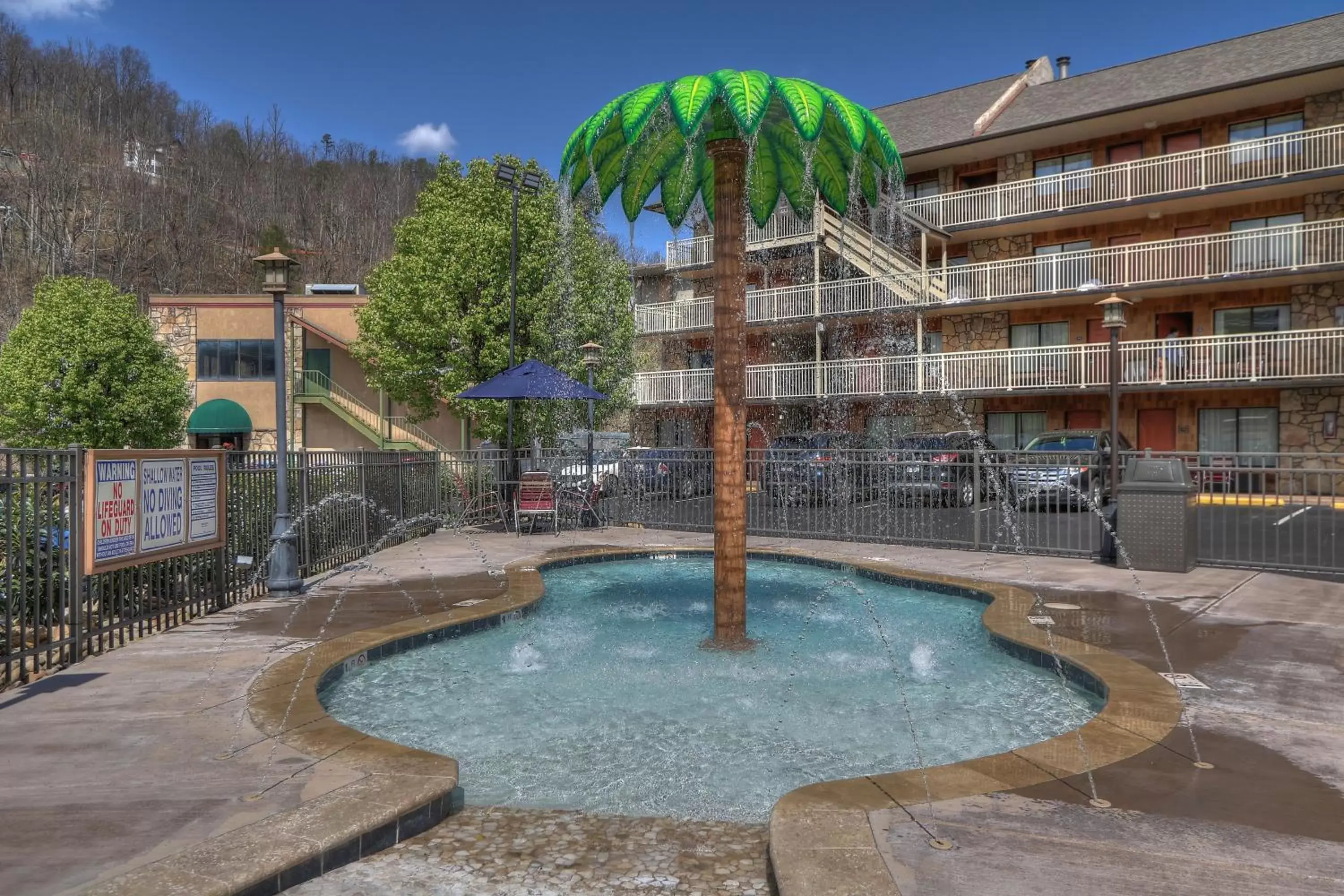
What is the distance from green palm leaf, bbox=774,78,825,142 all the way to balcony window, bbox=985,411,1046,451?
72.0ft

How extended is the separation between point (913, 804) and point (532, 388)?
12401 mm

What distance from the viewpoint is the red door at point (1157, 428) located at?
24719mm

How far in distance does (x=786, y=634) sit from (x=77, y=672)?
18.5 ft

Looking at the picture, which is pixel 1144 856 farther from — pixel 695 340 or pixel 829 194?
pixel 695 340

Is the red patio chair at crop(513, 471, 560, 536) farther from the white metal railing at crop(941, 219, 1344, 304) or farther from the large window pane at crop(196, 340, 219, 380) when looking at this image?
the large window pane at crop(196, 340, 219, 380)

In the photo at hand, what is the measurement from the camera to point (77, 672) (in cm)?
591

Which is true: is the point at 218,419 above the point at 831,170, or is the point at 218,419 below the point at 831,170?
below

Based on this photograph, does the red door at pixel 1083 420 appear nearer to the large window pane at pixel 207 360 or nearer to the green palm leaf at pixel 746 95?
the green palm leaf at pixel 746 95

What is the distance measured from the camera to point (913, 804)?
358cm

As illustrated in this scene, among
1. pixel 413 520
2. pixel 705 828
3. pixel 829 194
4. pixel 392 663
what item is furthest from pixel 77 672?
pixel 413 520

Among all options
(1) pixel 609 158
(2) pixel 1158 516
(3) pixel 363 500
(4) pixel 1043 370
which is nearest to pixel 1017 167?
(4) pixel 1043 370

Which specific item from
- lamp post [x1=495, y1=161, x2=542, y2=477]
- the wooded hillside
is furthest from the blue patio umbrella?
the wooded hillside

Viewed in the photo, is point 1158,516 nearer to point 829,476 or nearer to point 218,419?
point 829,476

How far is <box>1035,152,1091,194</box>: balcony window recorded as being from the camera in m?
25.8
